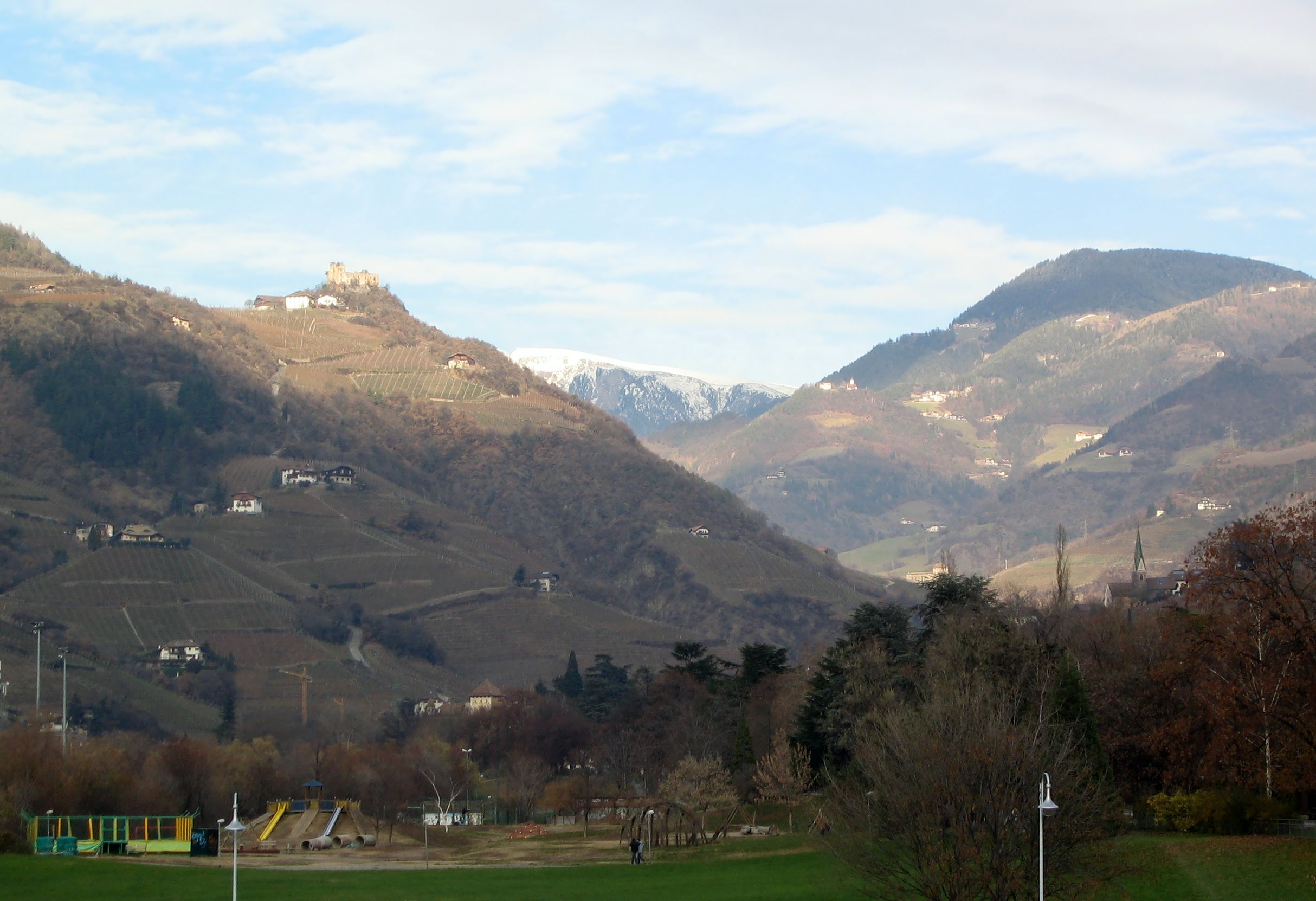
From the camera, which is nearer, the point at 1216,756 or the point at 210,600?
the point at 1216,756

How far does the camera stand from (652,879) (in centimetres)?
5688

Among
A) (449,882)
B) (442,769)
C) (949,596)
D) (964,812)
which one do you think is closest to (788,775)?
(949,596)

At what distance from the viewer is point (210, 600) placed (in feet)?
571

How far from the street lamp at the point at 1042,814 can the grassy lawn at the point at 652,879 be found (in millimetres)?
2848

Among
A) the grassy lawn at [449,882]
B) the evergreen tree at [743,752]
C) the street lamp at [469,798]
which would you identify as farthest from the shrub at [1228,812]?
the street lamp at [469,798]

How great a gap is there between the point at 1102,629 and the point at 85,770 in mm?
51372

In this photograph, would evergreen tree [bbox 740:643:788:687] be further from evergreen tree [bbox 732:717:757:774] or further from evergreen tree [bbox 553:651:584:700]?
evergreen tree [bbox 553:651:584:700]

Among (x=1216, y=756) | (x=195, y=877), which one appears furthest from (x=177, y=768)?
(x=1216, y=756)

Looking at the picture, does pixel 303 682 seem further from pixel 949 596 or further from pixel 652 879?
pixel 652 879

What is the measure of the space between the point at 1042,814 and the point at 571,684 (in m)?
113

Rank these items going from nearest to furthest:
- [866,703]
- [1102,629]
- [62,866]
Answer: [62,866] → [866,703] → [1102,629]

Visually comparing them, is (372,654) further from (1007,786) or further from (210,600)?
(1007,786)

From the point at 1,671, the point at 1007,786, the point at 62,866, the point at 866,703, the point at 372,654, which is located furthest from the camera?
the point at 372,654

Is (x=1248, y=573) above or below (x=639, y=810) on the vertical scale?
above
